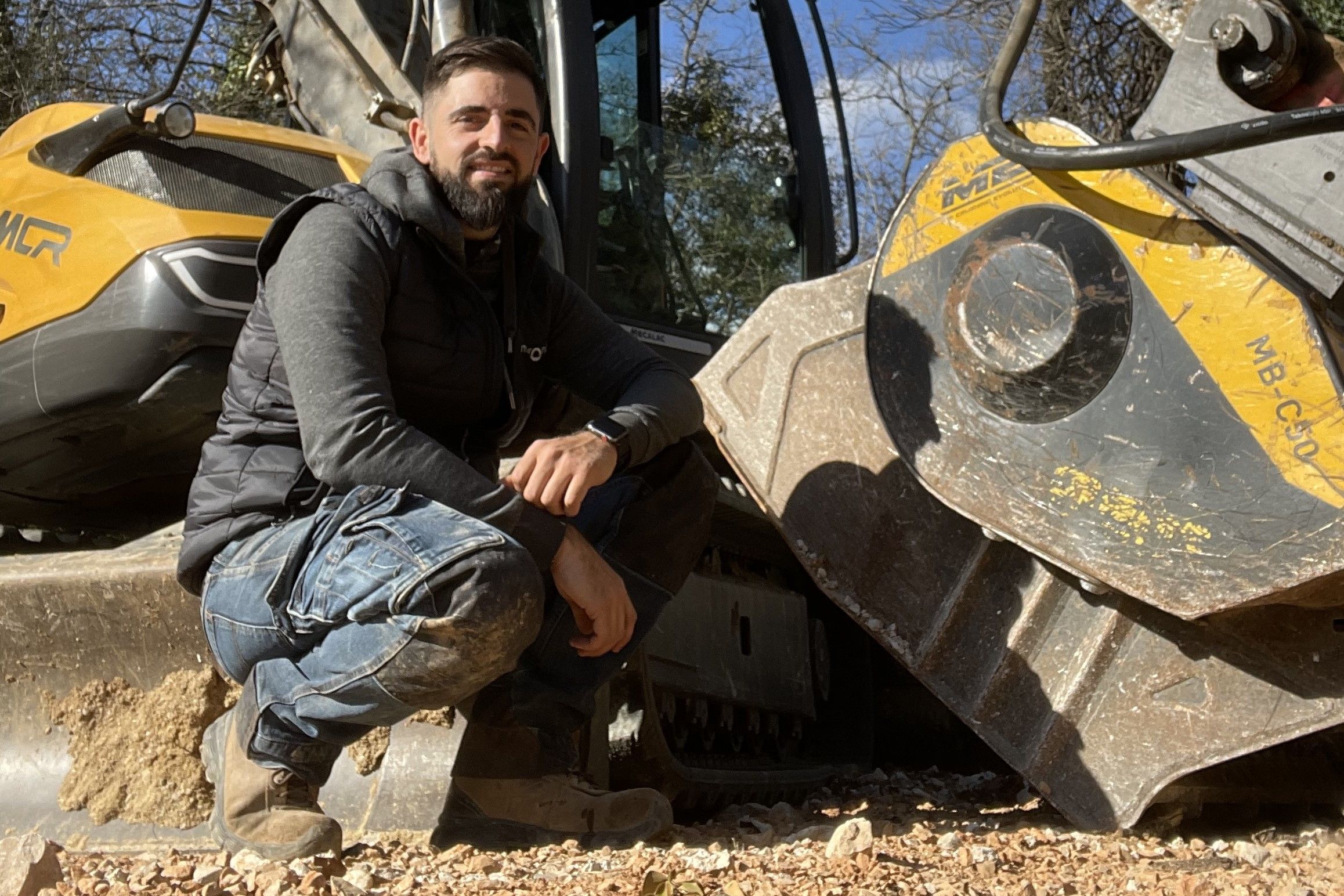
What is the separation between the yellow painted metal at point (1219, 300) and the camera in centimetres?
231

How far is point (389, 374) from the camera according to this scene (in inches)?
103

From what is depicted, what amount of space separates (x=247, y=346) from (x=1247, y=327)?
5.50 feet

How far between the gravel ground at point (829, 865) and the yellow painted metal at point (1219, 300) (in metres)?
0.64

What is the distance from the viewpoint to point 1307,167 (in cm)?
230

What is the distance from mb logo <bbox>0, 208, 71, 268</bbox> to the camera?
3381 millimetres

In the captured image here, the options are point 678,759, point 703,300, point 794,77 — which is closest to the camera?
point 678,759

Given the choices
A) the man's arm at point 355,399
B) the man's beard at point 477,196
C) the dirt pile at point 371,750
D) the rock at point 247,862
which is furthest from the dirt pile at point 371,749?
the man's beard at point 477,196

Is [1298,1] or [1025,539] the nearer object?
[1298,1]

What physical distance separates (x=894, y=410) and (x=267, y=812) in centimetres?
134

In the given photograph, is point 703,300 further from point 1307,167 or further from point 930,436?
point 1307,167

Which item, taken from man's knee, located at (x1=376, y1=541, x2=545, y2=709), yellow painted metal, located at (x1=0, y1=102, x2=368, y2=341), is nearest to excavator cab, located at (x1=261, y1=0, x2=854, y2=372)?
yellow painted metal, located at (x1=0, y1=102, x2=368, y2=341)

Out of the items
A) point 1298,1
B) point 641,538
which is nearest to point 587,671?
point 641,538

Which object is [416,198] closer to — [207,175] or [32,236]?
[207,175]

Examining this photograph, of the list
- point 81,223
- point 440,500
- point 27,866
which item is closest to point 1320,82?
point 440,500
